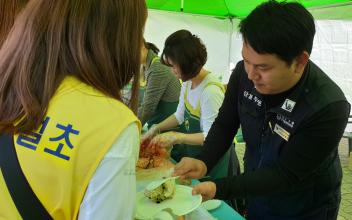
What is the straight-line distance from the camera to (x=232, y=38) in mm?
4629

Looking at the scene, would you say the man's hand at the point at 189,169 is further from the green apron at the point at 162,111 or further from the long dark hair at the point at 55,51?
the green apron at the point at 162,111

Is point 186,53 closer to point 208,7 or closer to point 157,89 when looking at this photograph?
point 157,89

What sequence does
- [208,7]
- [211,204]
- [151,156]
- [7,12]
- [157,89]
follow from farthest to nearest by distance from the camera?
[208,7] < [157,89] < [151,156] < [211,204] < [7,12]

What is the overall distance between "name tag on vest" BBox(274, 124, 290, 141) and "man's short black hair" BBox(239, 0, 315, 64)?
221 millimetres

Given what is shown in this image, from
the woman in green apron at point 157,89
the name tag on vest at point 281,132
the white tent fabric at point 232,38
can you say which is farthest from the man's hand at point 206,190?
the white tent fabric at point 232,38

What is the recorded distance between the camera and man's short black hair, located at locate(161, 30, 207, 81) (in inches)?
66.7

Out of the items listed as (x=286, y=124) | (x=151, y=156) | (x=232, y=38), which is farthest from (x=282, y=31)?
(x=232, y=38)

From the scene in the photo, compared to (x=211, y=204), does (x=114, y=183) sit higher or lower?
higher

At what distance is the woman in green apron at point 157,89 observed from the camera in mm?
2072

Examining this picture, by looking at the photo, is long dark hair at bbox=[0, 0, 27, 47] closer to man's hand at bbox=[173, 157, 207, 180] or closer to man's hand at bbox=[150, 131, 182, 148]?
man's hand at bbox=[173, 157, 207, 180]

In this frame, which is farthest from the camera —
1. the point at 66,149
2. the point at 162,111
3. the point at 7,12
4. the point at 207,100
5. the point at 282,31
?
the point at 162,111

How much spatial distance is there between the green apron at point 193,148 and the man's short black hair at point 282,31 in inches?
30.8

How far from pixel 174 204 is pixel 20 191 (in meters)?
0.60

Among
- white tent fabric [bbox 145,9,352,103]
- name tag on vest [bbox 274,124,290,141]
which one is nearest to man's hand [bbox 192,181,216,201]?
name tag on vest [bbox 274,124,290,141]
